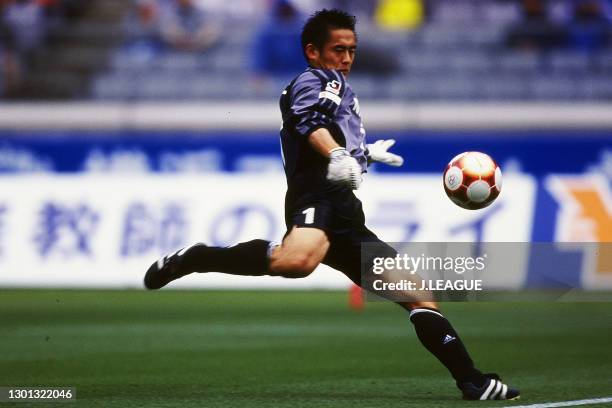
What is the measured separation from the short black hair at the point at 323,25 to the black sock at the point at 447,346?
148cm

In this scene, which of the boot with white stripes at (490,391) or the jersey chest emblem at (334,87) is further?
the jersey chest emblem at (334,87)

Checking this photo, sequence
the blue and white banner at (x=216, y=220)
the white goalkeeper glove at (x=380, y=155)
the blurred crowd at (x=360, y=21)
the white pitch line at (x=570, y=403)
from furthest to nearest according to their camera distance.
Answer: the blurred crowd at (x=360, y=21)
the blue and white banner at (x=216, y=220)
the white goalkeeper glove at (x=380, y=155)
the white pitch line at (x=570, y=403)

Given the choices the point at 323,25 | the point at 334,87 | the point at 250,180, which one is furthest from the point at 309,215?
the point at 250,180

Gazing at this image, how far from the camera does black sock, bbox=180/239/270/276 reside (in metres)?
6.11

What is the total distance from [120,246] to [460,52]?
6274 mm

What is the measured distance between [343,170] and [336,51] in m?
0.78

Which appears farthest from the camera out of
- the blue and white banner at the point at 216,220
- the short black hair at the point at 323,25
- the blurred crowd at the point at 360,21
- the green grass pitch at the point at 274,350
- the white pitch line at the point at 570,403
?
the blurred crowd at the point at 360,21

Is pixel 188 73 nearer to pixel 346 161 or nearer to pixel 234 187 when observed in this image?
pixel 234 187

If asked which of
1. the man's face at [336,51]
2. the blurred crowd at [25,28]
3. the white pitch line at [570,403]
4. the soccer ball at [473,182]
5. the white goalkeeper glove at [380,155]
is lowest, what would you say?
the white pitch line at [570,403]

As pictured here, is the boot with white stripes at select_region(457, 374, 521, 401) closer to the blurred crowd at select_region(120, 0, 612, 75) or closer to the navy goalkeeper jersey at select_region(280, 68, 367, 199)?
the navy goalkeeper jersey at select_region(280, 68, 367, 199)

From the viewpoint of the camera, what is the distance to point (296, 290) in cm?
1478

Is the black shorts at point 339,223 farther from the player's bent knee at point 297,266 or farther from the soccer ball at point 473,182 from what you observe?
the soccer ball at point 473,182

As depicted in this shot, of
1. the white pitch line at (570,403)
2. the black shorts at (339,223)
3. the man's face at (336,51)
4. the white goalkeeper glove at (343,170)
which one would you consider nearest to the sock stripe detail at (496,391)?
the white pitch line at (570,403)

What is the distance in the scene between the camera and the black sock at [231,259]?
6.11 metres
